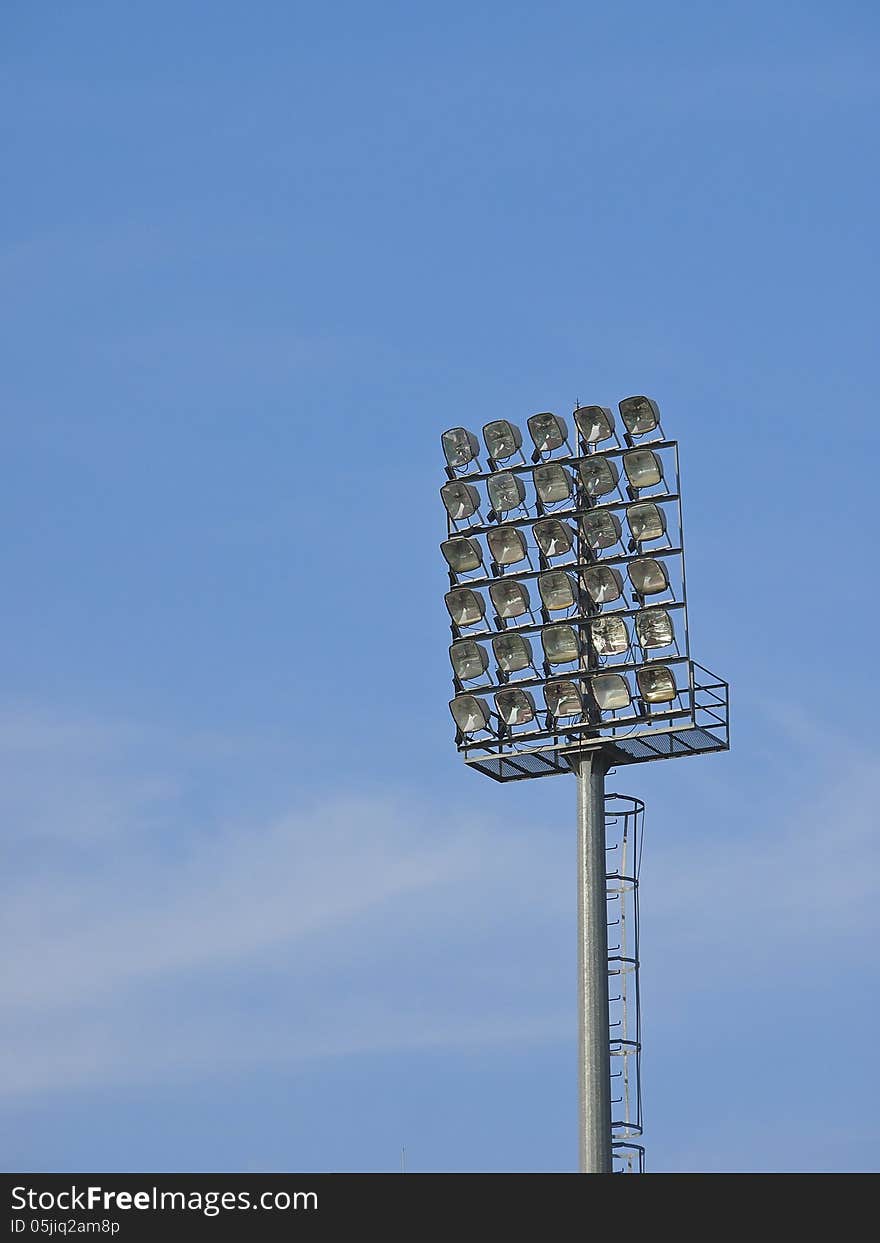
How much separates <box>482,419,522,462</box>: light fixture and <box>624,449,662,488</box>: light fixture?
262 cm

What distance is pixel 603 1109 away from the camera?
45156 millimetres

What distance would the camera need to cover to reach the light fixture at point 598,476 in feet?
157

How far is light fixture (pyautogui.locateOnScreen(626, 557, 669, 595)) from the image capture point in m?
46.7

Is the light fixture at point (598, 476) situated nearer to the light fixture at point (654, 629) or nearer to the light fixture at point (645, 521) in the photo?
the light fixture at point (645, 521)

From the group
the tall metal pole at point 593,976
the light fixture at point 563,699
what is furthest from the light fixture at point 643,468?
the tall metal pole at point 593,976

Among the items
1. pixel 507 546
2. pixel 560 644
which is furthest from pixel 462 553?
pixel 560 644

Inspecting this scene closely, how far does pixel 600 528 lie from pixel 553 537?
0.98 m

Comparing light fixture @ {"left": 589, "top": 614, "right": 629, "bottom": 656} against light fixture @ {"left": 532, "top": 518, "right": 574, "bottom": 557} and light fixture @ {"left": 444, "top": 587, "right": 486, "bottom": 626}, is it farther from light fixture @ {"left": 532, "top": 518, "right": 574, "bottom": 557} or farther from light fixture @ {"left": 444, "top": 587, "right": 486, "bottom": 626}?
light fixture @ {"left": 444, "top": 587, "right": 486, "bottom": 626}

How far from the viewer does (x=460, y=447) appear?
49.6 metres

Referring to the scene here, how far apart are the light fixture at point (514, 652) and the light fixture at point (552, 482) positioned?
110 inches
